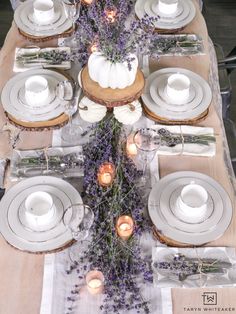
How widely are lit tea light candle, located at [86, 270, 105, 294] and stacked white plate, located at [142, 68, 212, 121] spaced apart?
2.49 feet

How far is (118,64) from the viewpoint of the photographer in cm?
196

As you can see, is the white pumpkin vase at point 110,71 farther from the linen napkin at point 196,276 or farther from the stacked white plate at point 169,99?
the linen napkin at point 196,276

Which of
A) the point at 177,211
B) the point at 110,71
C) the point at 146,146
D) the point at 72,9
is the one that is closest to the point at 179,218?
the point at 177,211

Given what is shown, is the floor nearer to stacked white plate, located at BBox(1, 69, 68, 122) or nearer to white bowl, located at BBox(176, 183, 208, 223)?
stacked white plate, located at BBox(1, 69, 68, 122)

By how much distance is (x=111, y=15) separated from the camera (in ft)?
7.27

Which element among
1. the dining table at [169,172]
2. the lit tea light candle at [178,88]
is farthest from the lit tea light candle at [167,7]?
the lit tea light candle at [178,88]

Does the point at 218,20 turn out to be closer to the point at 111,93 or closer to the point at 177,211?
the point at 111,93

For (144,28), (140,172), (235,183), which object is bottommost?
(235,183)

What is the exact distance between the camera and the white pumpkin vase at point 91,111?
2.06 m

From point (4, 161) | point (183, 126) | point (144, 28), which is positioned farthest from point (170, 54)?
point (4, 161)

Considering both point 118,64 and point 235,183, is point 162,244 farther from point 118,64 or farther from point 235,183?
point 118,64

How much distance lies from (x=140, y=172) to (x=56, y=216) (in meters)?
0.36

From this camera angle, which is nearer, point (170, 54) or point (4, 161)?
point (4, 161)

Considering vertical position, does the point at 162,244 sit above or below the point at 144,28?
below
